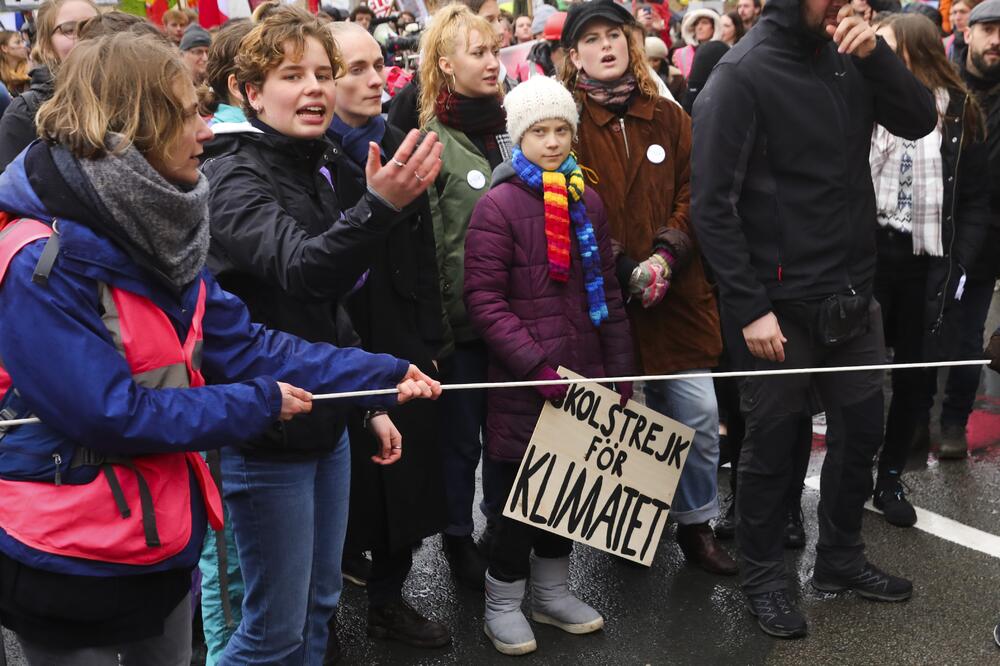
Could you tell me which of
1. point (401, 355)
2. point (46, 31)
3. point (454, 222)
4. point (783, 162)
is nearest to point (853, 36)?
point (783, 162)

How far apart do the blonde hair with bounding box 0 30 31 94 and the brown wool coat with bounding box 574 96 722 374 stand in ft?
17.0

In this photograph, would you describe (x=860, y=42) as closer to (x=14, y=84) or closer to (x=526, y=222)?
(x=526, y=222)

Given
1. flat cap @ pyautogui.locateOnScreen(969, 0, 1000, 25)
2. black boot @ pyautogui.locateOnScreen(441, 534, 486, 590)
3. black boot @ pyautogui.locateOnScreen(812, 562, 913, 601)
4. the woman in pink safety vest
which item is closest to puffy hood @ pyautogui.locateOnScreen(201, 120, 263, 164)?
the woman in pink safety vest

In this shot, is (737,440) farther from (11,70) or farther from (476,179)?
(11,70)

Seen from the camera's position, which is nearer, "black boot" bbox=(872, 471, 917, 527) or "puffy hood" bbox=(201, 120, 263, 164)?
"puffy hood" bbox=(201, 120, 263, 164)

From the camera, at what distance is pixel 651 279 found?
14.2 ft

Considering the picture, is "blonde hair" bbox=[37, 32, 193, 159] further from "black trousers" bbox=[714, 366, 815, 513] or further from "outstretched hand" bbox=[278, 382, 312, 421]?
"black trousers" bbox=[714, 366, 815, 513]

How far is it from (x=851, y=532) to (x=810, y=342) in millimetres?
783

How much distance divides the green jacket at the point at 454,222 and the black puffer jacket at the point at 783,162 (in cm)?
92

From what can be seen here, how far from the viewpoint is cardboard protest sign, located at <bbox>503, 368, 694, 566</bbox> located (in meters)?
3.85

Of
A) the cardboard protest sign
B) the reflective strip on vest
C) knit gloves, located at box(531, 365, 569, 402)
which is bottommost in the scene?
the cardboard protest sign

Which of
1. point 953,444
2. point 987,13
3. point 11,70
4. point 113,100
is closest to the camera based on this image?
point 113,100

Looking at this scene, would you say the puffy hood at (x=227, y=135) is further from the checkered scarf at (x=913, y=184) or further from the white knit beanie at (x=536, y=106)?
the checkered scarf at (x=913, y=184)

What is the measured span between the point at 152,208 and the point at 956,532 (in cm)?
375
